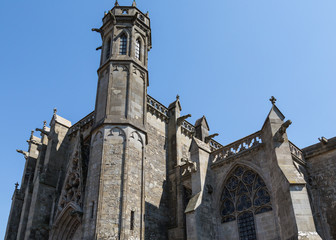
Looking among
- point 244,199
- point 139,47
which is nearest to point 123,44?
point 139,47

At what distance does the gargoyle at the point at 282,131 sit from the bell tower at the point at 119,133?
5.91 m

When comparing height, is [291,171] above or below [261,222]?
above

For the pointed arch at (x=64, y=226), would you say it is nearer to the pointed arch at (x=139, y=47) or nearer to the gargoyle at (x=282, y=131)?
the pointed arch at (x=139, y=47)

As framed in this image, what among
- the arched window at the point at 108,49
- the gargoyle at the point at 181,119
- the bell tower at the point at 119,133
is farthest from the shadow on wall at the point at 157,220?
the arched window at the point at 108,49

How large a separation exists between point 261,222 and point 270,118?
409 cm

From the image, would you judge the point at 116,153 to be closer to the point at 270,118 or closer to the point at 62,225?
the point at 62,225

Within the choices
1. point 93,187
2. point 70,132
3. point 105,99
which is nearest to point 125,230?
point 93,187

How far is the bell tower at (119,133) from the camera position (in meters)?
13.0

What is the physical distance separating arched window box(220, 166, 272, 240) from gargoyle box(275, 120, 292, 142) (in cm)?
187

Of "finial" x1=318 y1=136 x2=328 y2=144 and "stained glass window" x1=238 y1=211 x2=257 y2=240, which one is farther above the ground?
"finial" x1=318 y1=136 x2=328 y2=144

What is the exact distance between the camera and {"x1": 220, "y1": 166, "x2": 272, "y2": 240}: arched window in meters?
13.3

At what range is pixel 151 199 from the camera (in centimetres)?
1602

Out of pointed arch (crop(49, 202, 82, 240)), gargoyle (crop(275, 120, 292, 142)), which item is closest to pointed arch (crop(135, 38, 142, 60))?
pointed arch (crop(49, 202, 82, 240))

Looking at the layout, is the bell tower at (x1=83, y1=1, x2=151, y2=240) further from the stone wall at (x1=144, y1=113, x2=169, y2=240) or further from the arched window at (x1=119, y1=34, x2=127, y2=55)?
the stone wall at (x1=144, y1=113, x2=169, y2=240)
